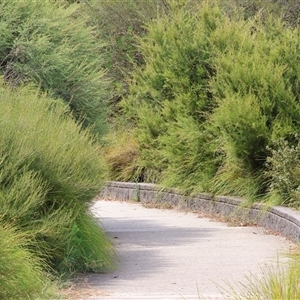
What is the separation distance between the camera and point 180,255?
11766 mm

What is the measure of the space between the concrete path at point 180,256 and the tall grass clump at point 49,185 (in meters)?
0.45

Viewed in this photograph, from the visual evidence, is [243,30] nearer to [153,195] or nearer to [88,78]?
[153,195]

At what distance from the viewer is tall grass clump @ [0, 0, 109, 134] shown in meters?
13.5

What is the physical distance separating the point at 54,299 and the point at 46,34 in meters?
6.75

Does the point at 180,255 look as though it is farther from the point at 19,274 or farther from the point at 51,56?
the point at 19,274

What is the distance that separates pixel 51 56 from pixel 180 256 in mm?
3779

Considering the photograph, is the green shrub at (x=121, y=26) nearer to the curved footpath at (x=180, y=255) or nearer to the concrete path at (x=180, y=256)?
the curved footpath at (x=180, y=255)

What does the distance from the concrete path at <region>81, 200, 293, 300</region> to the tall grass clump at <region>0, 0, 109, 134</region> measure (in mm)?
1918

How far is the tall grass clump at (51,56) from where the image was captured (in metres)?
13.5

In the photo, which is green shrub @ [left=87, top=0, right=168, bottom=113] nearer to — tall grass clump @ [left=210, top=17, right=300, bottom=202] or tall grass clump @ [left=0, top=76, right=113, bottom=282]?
tall grass clump @ [left=210, top=17, right=300, bottom=202]

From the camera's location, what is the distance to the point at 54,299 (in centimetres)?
809

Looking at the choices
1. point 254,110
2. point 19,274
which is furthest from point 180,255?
point 254,110

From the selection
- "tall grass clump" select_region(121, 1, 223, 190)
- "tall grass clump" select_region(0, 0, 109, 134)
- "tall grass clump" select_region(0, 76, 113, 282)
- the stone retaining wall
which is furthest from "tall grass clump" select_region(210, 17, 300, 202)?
"tall grass clump" select_region(0, 76, 113, 282)

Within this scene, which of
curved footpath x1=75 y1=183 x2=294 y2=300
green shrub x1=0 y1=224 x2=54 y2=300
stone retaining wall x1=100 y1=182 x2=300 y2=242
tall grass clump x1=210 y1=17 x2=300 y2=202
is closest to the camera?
green shrub x1=0 y1=224 x2=54 y2=300
